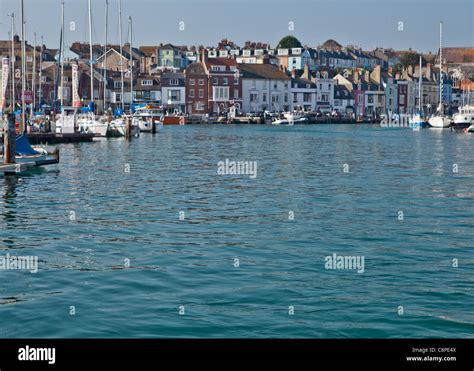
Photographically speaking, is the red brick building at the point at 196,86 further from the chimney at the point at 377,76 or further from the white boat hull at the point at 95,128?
the white boat hull at the point at 95,128

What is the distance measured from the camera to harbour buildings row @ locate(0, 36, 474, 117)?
131000mm

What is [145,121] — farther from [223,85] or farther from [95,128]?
[223,85]

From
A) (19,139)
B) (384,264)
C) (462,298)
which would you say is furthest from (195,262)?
(19,139)

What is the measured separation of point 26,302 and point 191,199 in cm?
1540

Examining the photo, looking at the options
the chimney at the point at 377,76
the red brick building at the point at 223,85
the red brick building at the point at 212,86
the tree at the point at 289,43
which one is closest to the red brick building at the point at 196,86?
the red brick building at the point at 212,86

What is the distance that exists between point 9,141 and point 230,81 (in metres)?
106

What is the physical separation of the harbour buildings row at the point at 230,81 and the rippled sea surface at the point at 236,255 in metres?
81.9

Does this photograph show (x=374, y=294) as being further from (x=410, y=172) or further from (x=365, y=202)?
(x=410, y=172)

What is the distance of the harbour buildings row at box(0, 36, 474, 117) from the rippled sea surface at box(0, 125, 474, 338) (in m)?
81.9

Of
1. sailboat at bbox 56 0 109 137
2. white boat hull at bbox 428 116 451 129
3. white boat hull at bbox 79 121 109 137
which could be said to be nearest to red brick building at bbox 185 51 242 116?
white boat hull at bbox 428 116 451 129

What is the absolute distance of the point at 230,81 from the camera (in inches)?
5531

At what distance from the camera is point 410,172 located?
41312 mm

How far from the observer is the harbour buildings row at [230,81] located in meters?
131

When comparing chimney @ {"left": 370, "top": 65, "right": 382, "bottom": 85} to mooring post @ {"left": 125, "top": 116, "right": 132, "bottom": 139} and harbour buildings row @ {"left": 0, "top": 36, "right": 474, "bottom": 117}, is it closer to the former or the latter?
harbour buildings row @ {"left": 0, "top": 36, "right": 474, "bottom": 117}
